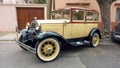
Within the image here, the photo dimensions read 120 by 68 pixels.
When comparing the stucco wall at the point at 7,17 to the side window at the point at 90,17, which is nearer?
the side window at the point at 90,17

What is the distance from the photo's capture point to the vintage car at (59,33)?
18.6 feet

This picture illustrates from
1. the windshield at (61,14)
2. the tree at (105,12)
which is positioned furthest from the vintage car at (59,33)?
the tree at (105,12)

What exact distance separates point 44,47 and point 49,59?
43 cm

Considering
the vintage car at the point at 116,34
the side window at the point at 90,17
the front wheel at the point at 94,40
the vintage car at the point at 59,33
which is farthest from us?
the vintage car at the point at 116,34

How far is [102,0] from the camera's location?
31.8ft

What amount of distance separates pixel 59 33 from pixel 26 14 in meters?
8.22

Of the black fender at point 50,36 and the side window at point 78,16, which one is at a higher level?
the side window at point 78,16

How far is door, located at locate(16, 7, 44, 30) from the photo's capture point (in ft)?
45.4

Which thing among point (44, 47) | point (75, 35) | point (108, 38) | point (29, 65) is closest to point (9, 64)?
point (29, 65)

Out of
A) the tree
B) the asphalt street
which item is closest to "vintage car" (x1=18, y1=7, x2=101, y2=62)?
the asphalt street

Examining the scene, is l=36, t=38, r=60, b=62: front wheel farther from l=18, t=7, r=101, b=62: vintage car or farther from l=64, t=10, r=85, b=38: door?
l=64, t=10, r=85, b=38: door

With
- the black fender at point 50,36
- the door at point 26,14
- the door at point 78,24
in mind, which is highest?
the door at point 26,14

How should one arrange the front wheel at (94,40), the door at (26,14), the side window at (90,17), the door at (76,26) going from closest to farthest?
the door at (76,26) < the side window at (90,17) < the front wheel at (94,40) < the door at (26,14)

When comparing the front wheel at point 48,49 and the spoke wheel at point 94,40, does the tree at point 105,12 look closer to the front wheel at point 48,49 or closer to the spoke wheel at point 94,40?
the spoke wheel at point 94,40
